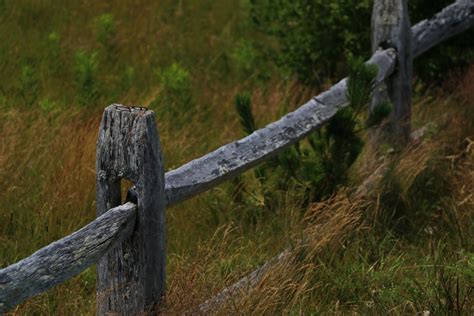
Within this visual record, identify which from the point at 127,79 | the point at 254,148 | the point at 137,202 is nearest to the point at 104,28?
the point at 127,79

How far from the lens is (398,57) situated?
606cm

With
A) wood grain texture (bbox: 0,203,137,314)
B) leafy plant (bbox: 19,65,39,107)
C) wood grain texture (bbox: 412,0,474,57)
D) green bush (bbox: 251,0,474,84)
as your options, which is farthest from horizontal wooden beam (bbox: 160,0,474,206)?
leafy plant (bbox: 19,65,39,107)

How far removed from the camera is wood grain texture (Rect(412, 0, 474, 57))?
20.9 ft

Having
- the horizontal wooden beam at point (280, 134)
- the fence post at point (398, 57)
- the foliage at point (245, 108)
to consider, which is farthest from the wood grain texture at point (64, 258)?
the fence post at point (398, 57)

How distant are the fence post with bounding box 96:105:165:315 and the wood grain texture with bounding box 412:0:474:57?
3.29 m

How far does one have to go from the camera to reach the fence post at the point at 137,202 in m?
3.37

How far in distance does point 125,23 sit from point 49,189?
4.15m

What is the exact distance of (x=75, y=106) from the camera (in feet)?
21.6

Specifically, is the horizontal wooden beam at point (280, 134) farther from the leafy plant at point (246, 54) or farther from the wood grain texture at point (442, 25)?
the leafy plant at point (246, 54)

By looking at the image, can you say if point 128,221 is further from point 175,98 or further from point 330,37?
point 330,37

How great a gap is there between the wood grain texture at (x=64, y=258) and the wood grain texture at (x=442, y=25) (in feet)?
11.4

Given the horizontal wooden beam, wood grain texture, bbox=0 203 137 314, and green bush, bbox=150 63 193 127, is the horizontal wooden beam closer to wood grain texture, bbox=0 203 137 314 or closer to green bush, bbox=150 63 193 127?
wood grain texture, bbox=0 203 137 314

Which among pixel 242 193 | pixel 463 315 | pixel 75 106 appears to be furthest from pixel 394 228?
pixel 75 106

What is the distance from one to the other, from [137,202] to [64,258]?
1.60 feet
